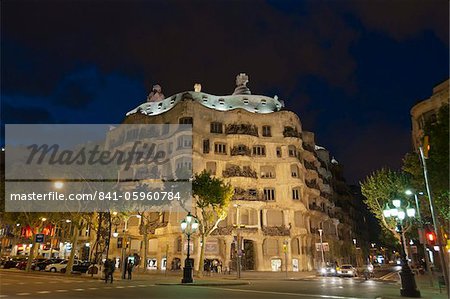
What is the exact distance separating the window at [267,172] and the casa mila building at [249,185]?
0.16 metres

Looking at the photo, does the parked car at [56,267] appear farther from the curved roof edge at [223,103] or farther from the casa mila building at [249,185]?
the curved roof edge at [223,103]

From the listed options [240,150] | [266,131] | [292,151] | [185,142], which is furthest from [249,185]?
[185,142]

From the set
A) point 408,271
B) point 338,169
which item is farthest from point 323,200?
point 408,271

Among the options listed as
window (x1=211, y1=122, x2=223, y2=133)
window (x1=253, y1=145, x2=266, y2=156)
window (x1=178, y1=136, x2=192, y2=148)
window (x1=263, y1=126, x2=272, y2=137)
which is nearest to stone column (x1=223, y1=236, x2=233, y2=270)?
window (x1=253, y1=145, x2=266, y2=156)

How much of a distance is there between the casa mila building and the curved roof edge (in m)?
0.17

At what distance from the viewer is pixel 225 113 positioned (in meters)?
60.7

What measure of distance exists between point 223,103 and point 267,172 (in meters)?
15.1

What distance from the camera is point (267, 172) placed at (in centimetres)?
5903

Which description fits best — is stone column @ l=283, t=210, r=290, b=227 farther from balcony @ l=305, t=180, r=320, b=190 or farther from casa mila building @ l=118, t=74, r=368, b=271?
balcony @ l=305, t=180, r=320, b=190

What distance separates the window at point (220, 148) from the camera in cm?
5830

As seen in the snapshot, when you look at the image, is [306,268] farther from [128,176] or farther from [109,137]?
[109,137]

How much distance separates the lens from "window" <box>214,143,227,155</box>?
191 feet

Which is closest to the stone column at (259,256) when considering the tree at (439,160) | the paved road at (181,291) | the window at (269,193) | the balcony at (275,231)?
the balcony at (275,231)

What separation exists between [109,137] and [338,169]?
57526 mm
